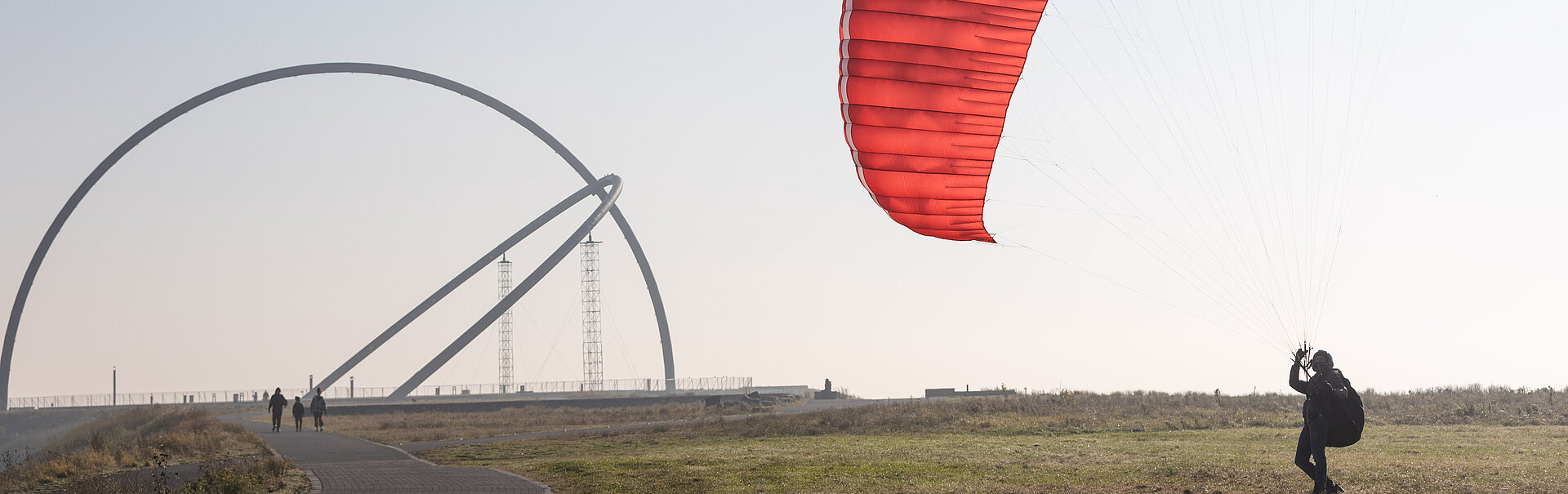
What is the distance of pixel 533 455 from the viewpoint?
21.8 meters

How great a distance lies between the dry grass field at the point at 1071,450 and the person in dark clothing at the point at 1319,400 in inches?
23.3

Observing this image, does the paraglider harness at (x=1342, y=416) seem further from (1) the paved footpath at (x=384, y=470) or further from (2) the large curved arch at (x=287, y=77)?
(2) the large curved arch at (x=287, y=77)

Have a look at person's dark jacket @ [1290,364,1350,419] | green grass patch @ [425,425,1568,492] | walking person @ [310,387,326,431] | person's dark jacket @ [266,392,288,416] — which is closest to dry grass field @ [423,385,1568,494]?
green grass patch @ [425,425,1568,492]

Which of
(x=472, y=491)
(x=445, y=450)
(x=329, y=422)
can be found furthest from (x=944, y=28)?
(x=329, y=422)

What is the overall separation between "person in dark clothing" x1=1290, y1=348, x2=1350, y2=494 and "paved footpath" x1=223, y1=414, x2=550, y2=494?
827 cm

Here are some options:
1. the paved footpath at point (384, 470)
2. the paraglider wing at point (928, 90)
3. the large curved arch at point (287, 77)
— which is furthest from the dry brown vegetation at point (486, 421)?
the large curved arch at point (287, 77)

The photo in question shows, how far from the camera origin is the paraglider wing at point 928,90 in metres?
13.5

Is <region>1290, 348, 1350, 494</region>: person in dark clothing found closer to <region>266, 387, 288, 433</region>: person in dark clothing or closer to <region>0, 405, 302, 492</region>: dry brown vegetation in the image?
<region>0, 405, 302, 492</region>: dry brown vegetation

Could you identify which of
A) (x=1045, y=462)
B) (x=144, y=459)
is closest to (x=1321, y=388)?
(x=1045, y=462)

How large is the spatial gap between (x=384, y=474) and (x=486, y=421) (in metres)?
21.2

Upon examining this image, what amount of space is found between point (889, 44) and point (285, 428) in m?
26.6

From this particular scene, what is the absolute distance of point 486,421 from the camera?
38.6 meters

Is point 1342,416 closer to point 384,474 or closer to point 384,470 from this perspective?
point 384,474

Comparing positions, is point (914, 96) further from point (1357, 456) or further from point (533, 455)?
point (533, 455)
